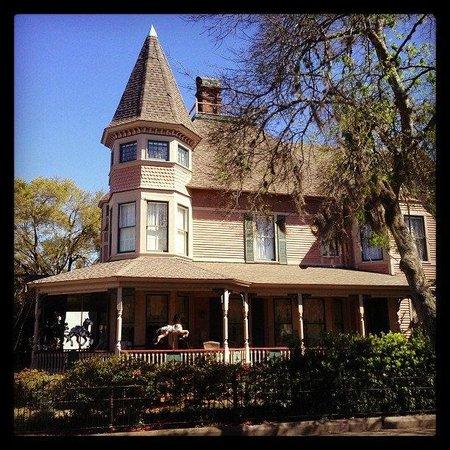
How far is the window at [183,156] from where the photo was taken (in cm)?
1944

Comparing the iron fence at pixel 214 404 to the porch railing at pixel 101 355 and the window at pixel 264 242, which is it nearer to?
the porch railing at pixel 101 355

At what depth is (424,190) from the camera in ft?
35.0

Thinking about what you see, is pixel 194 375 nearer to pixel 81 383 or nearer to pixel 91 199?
pixel 81 383

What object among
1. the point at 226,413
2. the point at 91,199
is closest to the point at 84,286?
the point at 226,413

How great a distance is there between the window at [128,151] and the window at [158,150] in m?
0.62

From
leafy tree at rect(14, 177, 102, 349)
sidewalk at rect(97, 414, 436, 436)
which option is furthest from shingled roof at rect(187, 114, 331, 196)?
leafy tree at rect(14, 177, 102, 349)

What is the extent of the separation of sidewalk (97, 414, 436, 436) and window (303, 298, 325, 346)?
397 inches

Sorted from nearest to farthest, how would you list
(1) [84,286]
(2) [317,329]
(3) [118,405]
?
(3) [118,405] → (1) [84,286] → (2) [317,329]

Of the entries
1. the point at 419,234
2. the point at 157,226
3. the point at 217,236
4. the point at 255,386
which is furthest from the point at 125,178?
the point at 419,234

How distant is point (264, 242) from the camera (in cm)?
2070

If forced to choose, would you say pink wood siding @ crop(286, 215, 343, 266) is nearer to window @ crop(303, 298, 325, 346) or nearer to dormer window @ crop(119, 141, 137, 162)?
window @ crop(303, 298, 325, 346)

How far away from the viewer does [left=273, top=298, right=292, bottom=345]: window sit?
19969mm
